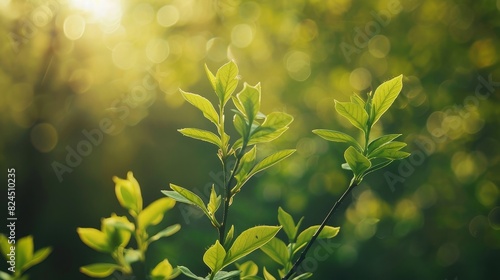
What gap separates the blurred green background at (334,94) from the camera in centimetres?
378

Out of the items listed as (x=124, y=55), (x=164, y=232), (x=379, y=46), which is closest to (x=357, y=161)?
(x=164, y=232)

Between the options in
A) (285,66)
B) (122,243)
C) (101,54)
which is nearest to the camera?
(122,243)

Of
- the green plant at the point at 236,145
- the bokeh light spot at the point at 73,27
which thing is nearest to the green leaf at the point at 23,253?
the green plant at the point at 236,145

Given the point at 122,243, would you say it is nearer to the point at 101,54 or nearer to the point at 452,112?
the point at 452,112

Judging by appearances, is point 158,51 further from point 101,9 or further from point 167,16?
point 101,9

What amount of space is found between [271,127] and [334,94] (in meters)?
3.24

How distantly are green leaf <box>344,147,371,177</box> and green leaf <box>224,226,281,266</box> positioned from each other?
159mm

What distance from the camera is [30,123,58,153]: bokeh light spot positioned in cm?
469

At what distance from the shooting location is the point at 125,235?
0.69m

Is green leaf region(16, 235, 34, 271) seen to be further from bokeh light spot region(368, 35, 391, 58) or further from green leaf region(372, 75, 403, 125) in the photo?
bokeh light spot region(368, 35, 391, 58)

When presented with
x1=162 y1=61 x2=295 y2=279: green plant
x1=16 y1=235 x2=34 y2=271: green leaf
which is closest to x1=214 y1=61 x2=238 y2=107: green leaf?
x1=162 y1=61 x2=295 y2=279: green plant

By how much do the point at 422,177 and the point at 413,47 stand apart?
1.02 metres

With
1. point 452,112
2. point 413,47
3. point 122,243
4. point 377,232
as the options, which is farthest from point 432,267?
point 122,243

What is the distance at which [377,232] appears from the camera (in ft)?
12.6
